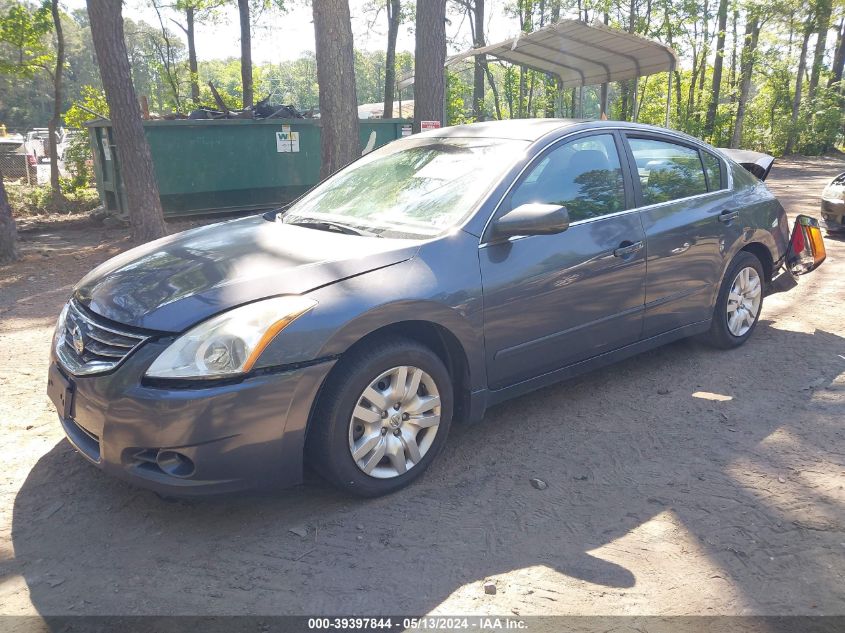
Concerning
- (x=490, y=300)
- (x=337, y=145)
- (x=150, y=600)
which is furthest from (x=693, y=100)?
(x=150, y=600)

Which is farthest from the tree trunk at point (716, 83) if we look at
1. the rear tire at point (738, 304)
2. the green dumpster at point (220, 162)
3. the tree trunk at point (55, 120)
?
the rear tire at point (738, 304)

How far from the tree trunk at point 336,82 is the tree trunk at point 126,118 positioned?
2.65m

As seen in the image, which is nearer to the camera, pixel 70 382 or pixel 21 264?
pixel 70 382

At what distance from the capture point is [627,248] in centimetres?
411

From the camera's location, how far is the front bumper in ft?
8.79

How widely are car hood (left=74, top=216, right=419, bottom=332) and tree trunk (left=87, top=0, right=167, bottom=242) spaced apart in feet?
20.5

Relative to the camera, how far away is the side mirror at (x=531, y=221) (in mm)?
3389

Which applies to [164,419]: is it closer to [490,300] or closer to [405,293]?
[405,293]

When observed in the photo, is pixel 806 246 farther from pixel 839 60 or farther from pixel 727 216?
pixel 839 60

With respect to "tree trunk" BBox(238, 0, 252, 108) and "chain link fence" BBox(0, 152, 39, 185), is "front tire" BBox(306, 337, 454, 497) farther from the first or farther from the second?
"tree trunk" BBox(238, 0, 252, 108)

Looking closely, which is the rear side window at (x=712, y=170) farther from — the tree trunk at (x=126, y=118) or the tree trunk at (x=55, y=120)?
the tree trunk at (x=55, y=120)

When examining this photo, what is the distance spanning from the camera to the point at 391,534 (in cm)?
295

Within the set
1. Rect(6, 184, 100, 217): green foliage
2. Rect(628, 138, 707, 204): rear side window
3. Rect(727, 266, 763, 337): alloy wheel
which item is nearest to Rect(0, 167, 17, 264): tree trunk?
Rect(6, 184, 100, 217): green foliage

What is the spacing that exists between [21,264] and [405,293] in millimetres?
7506
